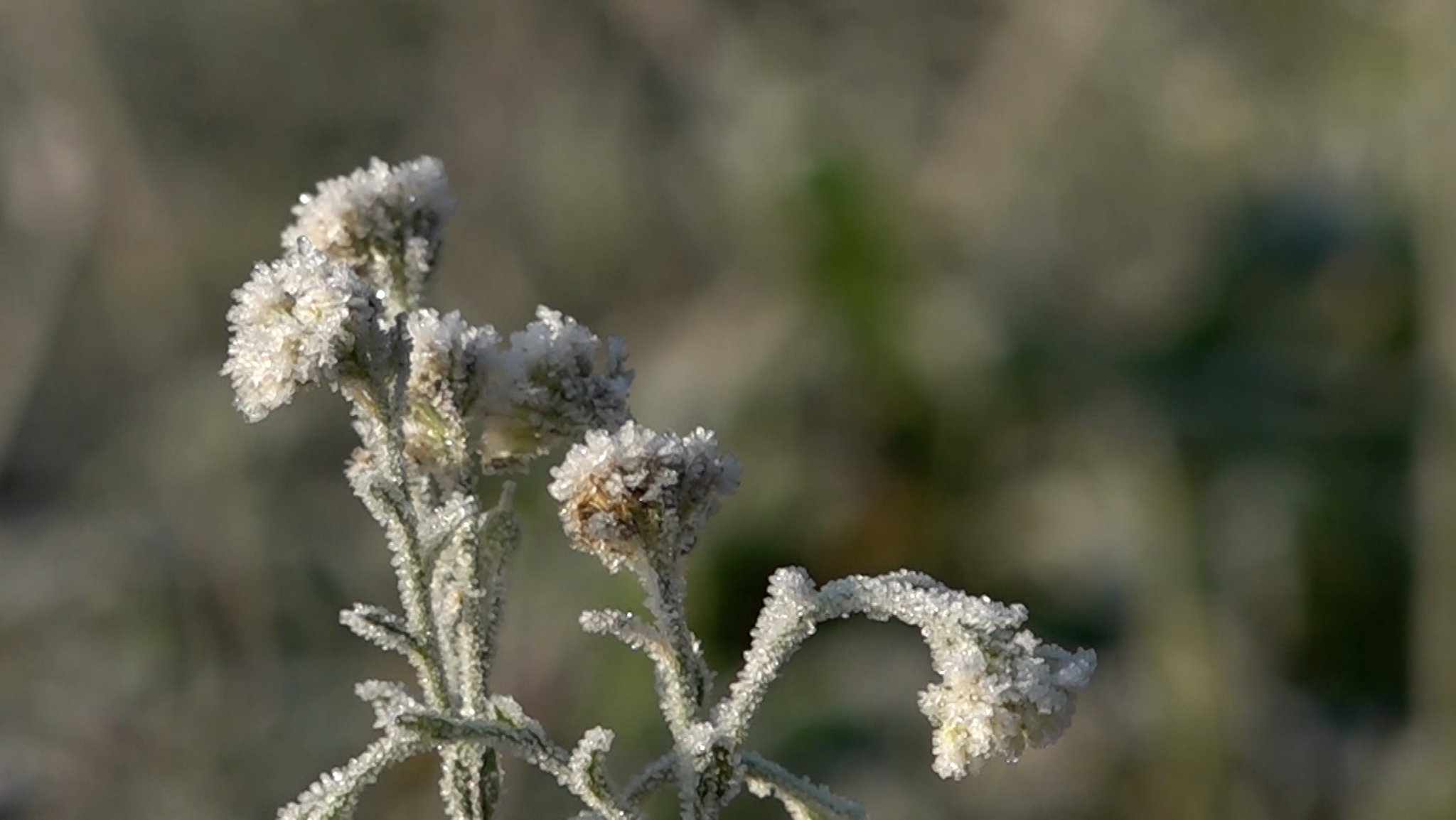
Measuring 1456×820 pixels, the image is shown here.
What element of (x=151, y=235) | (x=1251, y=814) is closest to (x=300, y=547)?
(x=151, y=235)

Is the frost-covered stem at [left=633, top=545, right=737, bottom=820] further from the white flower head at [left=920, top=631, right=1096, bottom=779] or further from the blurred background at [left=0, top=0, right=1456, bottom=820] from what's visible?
the blurred background at [left=0, top=0, right=1456, bottom=820]

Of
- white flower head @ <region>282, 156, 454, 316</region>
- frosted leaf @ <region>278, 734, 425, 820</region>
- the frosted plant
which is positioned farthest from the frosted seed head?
frosted leaf @ <region>278, 734, 425, 820</region>

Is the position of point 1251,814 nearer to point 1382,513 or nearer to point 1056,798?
point 1056,798

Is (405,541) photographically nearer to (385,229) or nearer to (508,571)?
(508,571)

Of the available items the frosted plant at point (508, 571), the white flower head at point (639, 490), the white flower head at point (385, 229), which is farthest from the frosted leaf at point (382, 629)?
the white flower head at point (385, 229)

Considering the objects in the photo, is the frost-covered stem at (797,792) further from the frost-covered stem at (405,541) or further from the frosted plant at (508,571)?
the frost-covered stem at (405,541)

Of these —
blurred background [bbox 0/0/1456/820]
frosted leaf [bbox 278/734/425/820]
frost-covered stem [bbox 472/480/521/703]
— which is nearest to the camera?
frosted leaf [bbox 278/734/425/820]

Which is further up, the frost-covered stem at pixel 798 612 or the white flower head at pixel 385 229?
the white flower head at pixel 385 229
